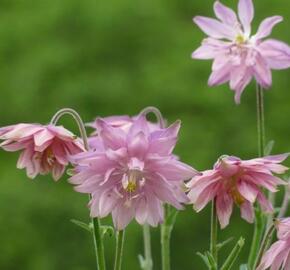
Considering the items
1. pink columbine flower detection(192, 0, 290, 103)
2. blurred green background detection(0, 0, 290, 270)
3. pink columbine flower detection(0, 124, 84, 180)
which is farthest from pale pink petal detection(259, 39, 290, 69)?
blurred green background detection(0, 0, 290, 270)

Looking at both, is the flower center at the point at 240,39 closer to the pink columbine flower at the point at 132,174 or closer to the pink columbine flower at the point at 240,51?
the pink columbine flower at the point at 240,51

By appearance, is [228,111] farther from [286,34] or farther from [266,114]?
[286,34]

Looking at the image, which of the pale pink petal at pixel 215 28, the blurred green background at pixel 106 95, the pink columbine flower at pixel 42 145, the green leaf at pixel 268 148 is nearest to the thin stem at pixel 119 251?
the pink columbine flower at pixel 42 145

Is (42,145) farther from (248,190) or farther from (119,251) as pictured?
(248,190)

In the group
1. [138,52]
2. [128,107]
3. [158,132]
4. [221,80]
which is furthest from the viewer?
[138,52]

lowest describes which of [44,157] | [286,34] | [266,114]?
[266,114]

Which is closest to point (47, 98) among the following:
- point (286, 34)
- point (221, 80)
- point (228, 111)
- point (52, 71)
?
point (52, 71)

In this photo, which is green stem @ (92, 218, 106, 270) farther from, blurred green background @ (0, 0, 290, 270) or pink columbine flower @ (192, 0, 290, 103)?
blurred green background @ (0, 0, 290, 270)

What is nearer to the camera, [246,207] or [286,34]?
[246,207]
